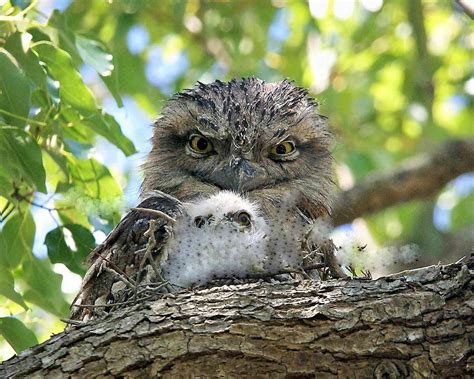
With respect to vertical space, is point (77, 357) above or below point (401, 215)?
below

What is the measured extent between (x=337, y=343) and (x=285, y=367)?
15cm

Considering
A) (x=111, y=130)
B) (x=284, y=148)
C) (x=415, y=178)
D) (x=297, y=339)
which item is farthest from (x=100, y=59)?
(x=415, y=178)

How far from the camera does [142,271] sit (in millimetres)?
2898

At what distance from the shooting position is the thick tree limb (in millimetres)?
5598

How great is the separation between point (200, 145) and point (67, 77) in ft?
3.00

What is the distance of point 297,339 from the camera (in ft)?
7.91

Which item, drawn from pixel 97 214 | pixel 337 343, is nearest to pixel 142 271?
pixel 97 214

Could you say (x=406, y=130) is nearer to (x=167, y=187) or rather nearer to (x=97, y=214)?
(x=167, y=187)

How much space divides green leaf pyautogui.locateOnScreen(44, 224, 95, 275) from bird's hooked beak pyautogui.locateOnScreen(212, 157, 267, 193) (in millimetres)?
584

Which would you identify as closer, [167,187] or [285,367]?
[285,367]

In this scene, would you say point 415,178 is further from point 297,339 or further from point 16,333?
point 297,339

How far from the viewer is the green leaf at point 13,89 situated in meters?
2.77

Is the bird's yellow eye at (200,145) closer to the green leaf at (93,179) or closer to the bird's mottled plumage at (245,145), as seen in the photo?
the bird's mottled plumage at (245,145)

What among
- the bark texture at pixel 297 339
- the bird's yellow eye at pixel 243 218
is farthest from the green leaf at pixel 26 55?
the bark texture at pixel 297 339
